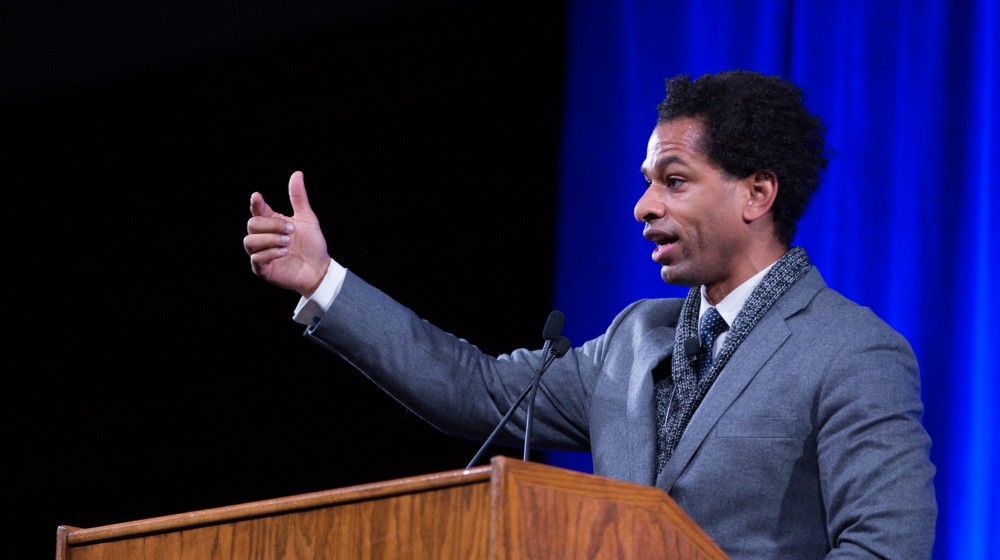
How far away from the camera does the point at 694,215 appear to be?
210 cm

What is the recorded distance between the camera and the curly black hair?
2.14 metres

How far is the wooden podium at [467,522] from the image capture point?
3.88 ft

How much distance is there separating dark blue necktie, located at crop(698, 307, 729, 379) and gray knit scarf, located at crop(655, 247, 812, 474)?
0.02m

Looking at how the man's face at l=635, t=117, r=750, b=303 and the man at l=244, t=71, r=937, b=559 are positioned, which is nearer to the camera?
the man at l=244, t=71, r=937, b=559

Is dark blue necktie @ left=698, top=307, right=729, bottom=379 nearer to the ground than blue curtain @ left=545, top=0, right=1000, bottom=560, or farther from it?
nearer to the ground

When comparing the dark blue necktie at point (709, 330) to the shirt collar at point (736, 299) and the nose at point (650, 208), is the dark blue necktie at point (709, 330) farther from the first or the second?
the nose at point (650, 208)

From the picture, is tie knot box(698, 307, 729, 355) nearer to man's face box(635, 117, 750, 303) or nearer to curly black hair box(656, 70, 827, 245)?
man's face box(635, 117, 750, 303)

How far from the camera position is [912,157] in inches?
116

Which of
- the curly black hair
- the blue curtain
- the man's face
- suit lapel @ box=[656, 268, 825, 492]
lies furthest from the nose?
the blue curtain

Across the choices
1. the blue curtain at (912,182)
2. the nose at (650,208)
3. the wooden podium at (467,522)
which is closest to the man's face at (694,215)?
the nose at (650,208)

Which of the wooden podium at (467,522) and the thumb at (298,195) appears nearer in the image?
the wooden podium at (467,522)

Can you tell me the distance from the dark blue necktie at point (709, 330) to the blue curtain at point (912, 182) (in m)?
0.99

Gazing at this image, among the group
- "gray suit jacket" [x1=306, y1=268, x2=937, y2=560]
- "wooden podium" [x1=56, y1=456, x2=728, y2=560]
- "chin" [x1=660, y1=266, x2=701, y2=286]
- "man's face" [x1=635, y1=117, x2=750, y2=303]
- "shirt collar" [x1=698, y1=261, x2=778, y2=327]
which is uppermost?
"man's face" [x1=635, y1=117, x2=750, y2=303]

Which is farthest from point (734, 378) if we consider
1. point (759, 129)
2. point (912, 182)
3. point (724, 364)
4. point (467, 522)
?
point (912, 182)
